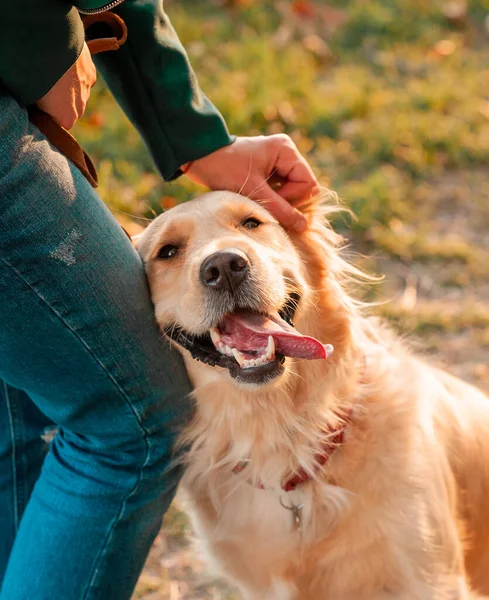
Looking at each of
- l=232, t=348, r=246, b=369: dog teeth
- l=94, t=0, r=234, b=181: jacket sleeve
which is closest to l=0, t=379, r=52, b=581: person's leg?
l=232, t=348, r=246, b=369: dog teeth

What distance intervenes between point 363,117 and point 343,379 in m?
3.45

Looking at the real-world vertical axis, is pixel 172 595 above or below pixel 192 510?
below

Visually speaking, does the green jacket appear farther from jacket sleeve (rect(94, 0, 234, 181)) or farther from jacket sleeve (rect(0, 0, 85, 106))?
jacket sleeve (rect(0, 0, 85, 106))

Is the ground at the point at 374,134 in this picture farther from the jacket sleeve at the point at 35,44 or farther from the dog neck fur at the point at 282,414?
the jacket sleeve at the point at 35,44

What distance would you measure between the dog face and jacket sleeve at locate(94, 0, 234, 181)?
0.19 metres

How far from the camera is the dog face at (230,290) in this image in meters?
2.06

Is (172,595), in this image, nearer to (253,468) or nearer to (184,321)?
(253,468)

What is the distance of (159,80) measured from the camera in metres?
2.15

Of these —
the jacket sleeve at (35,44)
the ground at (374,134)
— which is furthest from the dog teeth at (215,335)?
the ground at (374,134)

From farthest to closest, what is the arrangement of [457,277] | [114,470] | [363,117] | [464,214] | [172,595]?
1. [363,117]
2. [464,214]
3. [457,277]
4. [172,595]
5. [114,470]

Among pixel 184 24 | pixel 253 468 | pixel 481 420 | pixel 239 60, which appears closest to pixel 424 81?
pixel 239 60

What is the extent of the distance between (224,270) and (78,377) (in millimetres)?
464

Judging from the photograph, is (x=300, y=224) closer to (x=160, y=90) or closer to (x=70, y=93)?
(x=160, y=90)

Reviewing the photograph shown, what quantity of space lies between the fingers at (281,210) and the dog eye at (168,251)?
0.28 m
